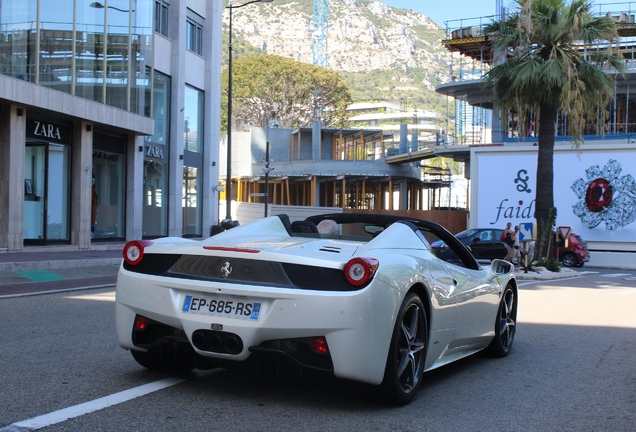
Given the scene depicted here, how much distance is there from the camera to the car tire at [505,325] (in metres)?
7.46

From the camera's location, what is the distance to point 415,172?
62.4m

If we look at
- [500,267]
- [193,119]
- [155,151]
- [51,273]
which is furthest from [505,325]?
[193,119]

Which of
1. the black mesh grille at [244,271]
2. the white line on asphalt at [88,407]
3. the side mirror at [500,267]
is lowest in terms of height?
the white line on asphalt at [88,407]

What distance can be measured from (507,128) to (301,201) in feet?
71.3

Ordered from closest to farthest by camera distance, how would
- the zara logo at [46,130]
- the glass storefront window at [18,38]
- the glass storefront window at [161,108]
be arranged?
the glass storefront window at [18,38] → the zara logo at [46,130] → the glass storefront window at [161,108]

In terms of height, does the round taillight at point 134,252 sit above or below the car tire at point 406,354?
above

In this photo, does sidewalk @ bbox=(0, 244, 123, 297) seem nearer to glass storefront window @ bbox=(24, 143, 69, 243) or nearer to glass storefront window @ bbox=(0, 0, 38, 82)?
glass storefront window @ bbox=(24, 143, 69, 243)

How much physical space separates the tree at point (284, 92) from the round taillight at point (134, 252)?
245 feet

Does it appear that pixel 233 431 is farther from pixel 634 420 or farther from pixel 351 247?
pixel 634 420

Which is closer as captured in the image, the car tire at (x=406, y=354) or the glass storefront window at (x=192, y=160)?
the car tire at (x=406, y=354)

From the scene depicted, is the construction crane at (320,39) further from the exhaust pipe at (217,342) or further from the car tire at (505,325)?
the exhaust pipe at (217,342)

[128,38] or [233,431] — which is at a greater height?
[128,38]

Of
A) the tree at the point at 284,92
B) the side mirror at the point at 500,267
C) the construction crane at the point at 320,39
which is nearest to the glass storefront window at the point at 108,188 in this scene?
the side mirror at the point at 500,267

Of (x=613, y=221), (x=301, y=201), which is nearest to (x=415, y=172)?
(x=301, y=201)
